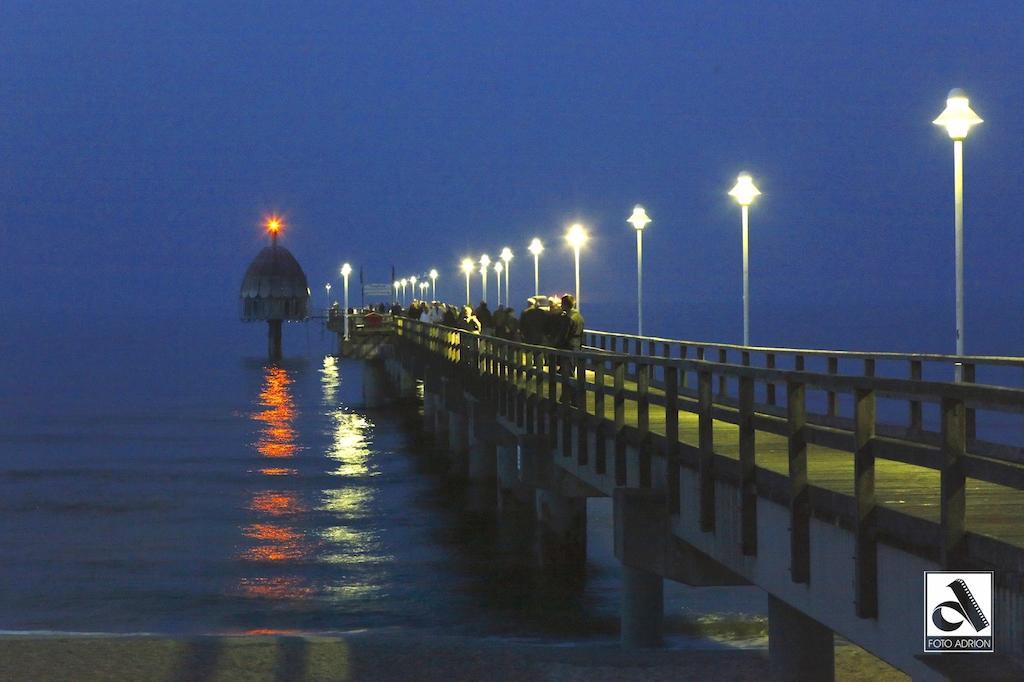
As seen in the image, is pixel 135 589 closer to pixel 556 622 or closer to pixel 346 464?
pixel 556 622

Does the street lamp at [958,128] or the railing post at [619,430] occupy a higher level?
the street lamp at [958,128]

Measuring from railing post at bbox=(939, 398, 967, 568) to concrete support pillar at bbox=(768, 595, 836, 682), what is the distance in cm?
402

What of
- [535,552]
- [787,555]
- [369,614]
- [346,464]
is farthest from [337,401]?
[787,555]

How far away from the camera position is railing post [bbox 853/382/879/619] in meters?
7.94

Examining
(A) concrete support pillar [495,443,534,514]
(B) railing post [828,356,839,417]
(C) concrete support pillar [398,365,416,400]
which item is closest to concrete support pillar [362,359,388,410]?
(C) concrete support pillar [398,365,416,400]

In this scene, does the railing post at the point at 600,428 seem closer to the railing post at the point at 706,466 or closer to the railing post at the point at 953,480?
the railing post at the point at 706,466

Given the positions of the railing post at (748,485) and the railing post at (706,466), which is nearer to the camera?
the railing post at (748,485)

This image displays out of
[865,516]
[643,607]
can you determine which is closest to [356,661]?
[643,607]

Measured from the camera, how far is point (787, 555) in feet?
→ 30.9

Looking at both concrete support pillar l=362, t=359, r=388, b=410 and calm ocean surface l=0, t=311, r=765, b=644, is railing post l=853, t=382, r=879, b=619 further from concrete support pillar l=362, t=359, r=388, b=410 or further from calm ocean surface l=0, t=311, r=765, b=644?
concrete support pillar l=362, t=359, r=388, b=410

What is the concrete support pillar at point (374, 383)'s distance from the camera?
69938mm

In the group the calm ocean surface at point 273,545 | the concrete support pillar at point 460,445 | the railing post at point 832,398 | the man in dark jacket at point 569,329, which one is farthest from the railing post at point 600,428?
the concrete support pillar at point 460,445
